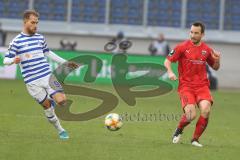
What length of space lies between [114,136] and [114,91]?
38.9 ft

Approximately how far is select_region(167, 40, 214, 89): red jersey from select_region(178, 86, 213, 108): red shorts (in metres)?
0.07

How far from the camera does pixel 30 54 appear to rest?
12.5 meters

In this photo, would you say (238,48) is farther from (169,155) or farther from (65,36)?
(169,155)

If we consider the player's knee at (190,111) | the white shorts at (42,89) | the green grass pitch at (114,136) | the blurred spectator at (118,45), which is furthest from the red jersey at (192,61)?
the blurred spectator at (118,45)

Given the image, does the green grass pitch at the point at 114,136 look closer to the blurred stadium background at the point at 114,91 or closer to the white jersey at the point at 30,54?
the blurred stadium background at the point at 114,91

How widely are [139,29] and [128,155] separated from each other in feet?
86.3

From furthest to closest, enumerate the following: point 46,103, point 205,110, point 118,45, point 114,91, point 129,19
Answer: point 129,19 < point 118,45 < point 114,91 < point 46,103 < point 205,110

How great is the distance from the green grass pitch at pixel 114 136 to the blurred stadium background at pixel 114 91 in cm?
1

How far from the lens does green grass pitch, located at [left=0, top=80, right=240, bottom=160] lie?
11078mm

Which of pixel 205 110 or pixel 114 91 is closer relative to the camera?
pixel 205 110

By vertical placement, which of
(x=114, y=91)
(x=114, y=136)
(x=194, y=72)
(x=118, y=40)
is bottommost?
(x=114, y=91)

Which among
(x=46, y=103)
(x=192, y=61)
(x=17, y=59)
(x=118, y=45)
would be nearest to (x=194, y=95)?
Answer: (x=192, y=61)

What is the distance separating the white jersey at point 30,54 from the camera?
12.4 meters

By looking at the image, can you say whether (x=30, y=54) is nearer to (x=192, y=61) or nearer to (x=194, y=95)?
(x=192, y=61)
